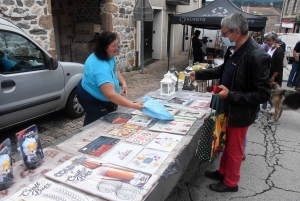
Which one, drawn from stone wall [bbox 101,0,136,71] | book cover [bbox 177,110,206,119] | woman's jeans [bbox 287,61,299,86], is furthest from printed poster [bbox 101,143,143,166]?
woman's jeans [bbox 287,61,299,86]

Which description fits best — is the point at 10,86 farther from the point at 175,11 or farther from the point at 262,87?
the point at 175,11

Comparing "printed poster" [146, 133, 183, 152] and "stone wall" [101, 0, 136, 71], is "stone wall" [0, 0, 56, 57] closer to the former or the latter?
"stone wall" [101, 0, 136, 71]

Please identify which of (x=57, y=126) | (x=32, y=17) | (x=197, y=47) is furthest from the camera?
(x=197, y=47)

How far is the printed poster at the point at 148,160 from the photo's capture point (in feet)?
5.49

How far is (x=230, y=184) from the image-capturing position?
2717mm

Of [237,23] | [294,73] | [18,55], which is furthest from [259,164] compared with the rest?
[294,73]

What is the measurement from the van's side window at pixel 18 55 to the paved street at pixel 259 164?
1163 mm

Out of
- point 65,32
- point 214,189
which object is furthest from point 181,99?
point 65,32

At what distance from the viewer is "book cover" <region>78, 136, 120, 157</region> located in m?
1.86

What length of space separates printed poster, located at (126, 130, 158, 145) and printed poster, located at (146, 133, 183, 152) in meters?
0.05

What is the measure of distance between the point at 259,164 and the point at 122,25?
22.5 feet

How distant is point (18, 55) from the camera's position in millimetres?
3713

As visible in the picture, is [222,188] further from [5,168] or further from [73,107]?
[73,107]

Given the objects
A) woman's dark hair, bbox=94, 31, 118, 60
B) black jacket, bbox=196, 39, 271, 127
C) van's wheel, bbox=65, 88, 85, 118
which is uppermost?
woman's dark hair, bbox=94, 31, 118, 60
